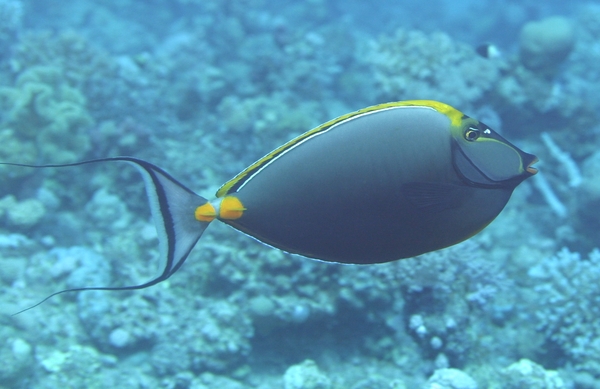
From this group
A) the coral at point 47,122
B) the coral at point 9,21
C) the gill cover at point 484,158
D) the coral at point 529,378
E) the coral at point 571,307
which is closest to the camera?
the gill cover at point 484,158

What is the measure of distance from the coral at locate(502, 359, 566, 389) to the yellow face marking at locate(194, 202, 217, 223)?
3417mm

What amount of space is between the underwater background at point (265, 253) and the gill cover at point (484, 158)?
8.57ft

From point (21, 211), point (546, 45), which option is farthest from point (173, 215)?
point (546, 45)

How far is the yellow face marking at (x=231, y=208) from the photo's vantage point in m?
1.28

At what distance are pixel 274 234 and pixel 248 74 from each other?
829 cm

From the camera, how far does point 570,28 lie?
25.3 ft

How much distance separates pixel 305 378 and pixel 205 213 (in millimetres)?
2645

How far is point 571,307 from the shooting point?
416 centimetres

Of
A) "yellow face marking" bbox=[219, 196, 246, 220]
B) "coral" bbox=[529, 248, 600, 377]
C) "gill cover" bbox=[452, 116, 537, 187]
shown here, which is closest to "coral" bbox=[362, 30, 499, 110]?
"coral" bbox=[529, 248, 600, 377]

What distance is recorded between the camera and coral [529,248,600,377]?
393 centimetres

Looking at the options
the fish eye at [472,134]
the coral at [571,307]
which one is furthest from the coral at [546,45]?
the fish eye at [472,134]

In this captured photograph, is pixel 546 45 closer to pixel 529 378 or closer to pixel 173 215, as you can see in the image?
pixel 529 378

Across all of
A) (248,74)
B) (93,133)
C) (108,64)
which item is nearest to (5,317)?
(93,133)

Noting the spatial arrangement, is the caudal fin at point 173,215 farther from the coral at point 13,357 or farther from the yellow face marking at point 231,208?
the coral at point 13,357
